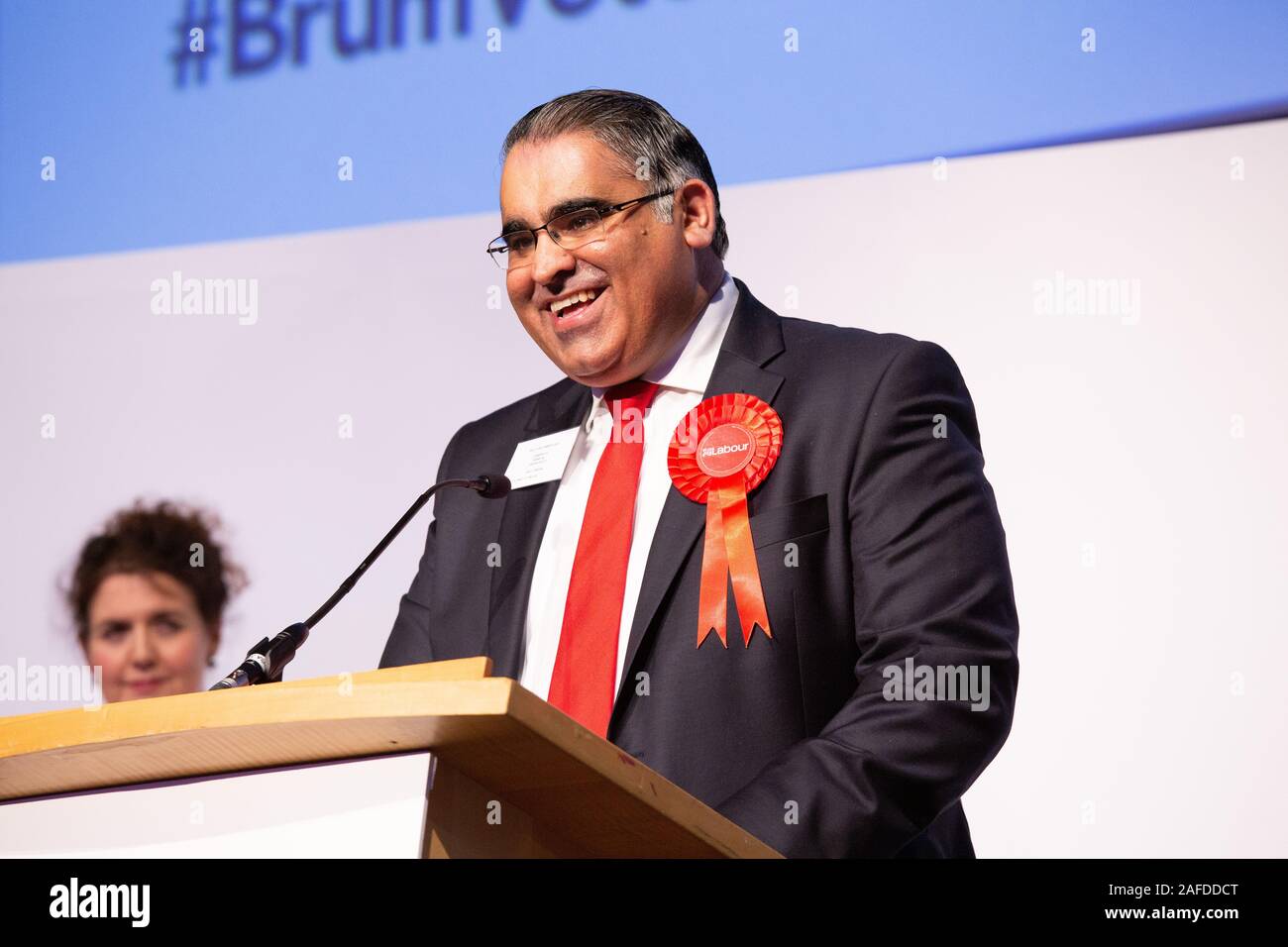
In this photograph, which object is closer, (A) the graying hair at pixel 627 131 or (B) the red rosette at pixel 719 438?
(B) the red rosette at pixel 719 438

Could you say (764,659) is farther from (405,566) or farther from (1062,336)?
(405,566)

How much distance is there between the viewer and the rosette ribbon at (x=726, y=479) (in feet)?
6.77

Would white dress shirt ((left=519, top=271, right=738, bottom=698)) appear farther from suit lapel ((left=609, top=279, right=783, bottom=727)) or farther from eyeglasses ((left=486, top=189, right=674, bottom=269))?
eyeglasses ((left=486, top=189, right=674, bottom=269))

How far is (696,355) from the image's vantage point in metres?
2.44

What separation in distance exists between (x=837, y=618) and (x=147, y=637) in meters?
1.83

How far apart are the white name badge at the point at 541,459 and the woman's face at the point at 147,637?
107 cm

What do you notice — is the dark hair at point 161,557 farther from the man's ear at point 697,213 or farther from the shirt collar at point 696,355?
the man's ear at point 697,213

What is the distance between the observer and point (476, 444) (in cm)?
269

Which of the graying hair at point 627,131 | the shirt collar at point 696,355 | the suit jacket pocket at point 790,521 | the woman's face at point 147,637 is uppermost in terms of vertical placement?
the graying hair at point 627,131

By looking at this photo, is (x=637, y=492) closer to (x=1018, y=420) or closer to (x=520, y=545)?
(x=520, y=545)

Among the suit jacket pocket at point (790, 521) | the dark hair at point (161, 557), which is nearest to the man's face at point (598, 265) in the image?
the suit jacket pocket at point (790, 521)

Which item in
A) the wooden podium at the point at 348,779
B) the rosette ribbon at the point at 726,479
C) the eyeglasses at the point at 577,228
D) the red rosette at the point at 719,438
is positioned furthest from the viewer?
the eyeglasses at the point at 577,228
